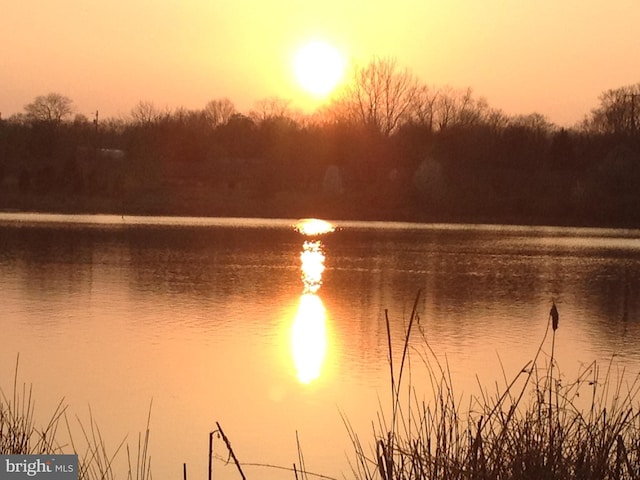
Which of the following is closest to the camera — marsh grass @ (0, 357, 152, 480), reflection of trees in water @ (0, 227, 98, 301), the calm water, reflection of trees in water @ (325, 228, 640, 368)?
marsh grass @ (0, 357, 152, 480)

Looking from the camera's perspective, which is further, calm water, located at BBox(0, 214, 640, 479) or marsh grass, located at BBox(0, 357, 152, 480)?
calm water, located at BBox(0, 214, 640, 479)

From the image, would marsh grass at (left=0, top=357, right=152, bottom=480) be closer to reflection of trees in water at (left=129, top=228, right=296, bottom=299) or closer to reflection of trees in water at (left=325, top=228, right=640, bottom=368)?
reflection of trees in water at (left=325, top=228, right=640, bottom=368)

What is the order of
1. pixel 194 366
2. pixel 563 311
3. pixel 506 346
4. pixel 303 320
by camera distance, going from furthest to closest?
Answer: pixel 563 311 → pixel 303 320 → pixel 506 346 → pixel 194 366

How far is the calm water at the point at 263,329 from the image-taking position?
937 cm

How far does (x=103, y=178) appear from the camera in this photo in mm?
57938

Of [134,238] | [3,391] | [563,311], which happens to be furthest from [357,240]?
[3,391]

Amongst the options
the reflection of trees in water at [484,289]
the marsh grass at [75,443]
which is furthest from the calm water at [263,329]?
the marsh grass at [75,443]

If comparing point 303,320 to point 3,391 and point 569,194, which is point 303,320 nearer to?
point 3,391

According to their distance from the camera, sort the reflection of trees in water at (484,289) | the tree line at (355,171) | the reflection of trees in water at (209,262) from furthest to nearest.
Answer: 1. the tree line at (355,171)
2. the reflection of trees in water at (209,262)
3. the reflection of trees in water at (484,289)

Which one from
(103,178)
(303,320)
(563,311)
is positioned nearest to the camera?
(303,320)

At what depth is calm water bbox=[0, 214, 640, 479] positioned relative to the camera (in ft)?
30.7

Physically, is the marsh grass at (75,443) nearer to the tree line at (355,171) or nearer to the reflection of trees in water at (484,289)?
the reflection of trees in water at (484,289)

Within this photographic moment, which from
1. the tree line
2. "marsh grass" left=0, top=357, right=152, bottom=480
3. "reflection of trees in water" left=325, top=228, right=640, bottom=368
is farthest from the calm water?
the tree line

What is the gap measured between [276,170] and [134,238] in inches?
1154
